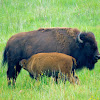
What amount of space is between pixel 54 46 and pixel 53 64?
669 mm

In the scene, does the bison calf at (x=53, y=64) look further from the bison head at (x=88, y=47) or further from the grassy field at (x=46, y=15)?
the grassy field at (x=46, y=15)

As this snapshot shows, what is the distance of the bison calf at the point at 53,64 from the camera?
6.05 metres

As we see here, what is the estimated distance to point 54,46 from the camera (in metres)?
6.65

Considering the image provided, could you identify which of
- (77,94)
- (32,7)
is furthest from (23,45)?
(32,7)

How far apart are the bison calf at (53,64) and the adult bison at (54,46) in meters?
0.29

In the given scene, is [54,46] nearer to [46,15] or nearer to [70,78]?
[70,78]

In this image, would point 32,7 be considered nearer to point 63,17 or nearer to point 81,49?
point 63,17

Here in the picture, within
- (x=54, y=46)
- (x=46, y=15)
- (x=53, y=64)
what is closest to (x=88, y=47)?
(x=54, y=46)

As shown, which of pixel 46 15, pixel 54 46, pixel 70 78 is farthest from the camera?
pixel 46 15

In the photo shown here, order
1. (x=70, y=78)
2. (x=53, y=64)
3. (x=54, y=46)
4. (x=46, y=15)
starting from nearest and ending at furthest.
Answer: (x=70, y=78), (x=53, y=64), (x=54, y=46), (x=46, y=15)

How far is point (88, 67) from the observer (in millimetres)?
6988

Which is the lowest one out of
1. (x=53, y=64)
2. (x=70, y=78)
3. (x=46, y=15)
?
(x=70, y=78)

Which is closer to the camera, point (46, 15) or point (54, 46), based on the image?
point (54, 46)

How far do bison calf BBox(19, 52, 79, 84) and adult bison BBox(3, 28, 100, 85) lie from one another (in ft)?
0.94
